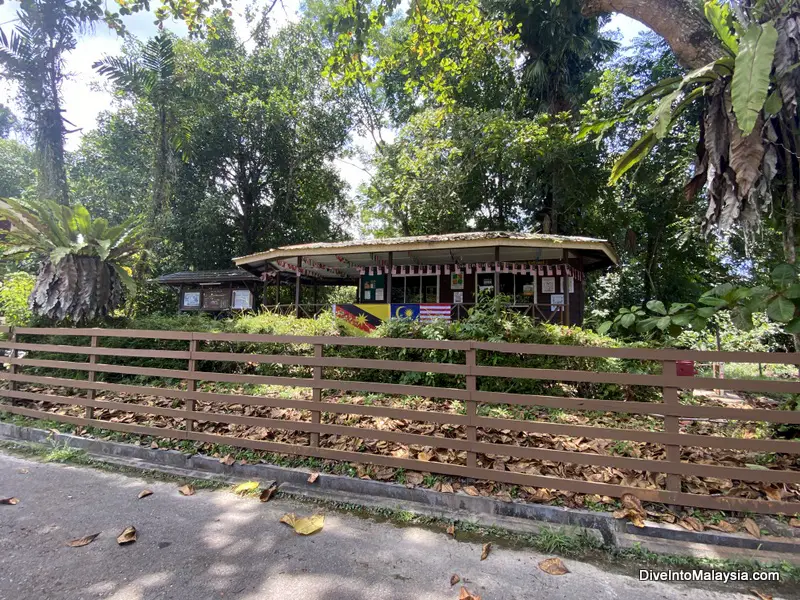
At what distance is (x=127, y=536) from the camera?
282 centimetres

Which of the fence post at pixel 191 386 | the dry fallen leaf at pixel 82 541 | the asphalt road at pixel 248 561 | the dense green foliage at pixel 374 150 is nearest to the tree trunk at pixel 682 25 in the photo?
the dense green foliage at pixel 374 150

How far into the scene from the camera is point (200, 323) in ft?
25.5

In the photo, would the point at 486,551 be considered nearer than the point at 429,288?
Yes

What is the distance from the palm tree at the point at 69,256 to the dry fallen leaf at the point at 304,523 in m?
6.01

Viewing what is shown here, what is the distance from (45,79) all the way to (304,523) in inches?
807

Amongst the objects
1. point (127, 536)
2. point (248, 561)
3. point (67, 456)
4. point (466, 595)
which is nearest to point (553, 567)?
point (466, 595)

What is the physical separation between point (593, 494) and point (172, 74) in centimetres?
1783

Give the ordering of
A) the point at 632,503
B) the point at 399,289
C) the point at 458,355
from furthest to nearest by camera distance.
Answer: the point at 399,289, the point at 458,355, the point at 632,503

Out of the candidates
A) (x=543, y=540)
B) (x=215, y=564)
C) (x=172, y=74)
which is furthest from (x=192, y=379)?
(x=172, y=74)

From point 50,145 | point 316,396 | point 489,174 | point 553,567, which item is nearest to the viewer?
point 553,567

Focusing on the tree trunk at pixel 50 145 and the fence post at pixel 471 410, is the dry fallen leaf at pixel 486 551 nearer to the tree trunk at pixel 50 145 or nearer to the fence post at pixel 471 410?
the fence post at pixel 471 410

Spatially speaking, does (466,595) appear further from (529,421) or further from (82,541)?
(82,541)

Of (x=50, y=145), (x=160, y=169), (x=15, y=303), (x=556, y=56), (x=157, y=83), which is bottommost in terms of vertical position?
(x=15, y=303)

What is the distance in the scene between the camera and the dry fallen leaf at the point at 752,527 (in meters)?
2.68
